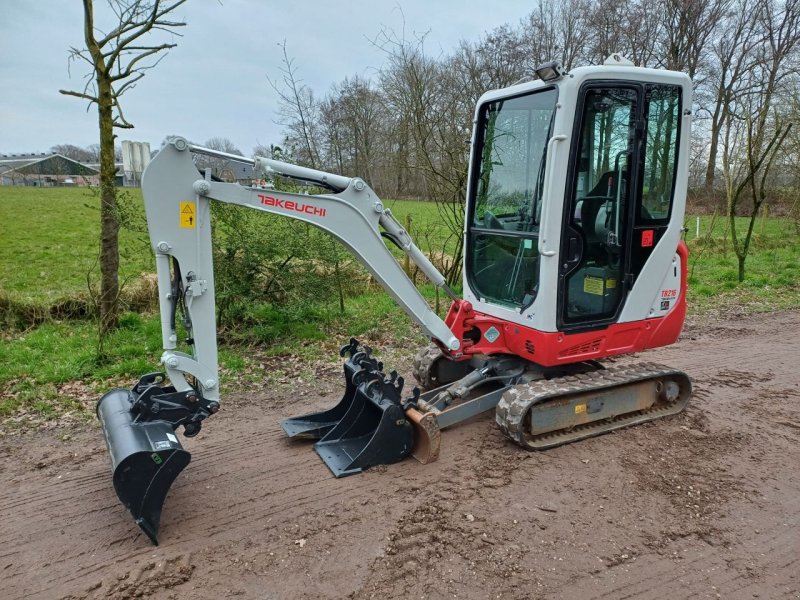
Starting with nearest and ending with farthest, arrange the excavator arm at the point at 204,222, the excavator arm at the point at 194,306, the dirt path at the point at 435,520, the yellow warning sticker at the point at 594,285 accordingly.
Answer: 1. the dirt path at the point at 435,520
2. the excavator arm at the point at 194,306
3. the excavator arm at the point at 204,222
4. the yellow warning sticker at the point at 594,285

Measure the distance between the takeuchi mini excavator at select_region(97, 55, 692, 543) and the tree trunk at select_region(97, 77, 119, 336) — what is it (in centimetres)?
325

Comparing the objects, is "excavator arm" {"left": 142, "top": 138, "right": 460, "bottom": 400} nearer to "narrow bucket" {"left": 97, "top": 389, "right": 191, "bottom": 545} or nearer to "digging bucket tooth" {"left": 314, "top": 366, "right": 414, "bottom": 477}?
"narrow bucket" {"left": 97, "top": 389, "right": 191, "bottom": 545}

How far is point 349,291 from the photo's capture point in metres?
9.34

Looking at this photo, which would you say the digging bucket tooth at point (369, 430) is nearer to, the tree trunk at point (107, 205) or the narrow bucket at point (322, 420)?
the narrow bucket at point (322, 420)

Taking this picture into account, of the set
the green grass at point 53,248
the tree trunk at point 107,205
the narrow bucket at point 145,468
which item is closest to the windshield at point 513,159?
the narrow bucket at point 145,468

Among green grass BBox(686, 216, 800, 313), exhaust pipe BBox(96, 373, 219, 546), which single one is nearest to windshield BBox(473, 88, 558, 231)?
exhaust pipe BBox(96, 373, 219, 546)

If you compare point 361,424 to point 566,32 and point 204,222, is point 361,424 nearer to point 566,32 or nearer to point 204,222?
point 204,222

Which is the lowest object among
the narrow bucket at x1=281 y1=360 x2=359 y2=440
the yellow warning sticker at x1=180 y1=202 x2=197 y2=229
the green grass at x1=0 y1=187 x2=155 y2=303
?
the narrow bucket at x1=281 y1=360 x2=359 y2=440

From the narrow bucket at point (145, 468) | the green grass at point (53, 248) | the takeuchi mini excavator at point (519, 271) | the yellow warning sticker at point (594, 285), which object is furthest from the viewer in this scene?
the green grass at point (53, 248)

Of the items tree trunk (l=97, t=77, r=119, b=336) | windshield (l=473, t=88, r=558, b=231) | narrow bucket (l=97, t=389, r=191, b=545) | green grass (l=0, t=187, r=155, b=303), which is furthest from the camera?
green grass (l=0, t=187, r=155, b=303)

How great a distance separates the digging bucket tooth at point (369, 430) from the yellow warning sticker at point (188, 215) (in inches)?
65.9

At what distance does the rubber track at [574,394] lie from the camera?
4.32m

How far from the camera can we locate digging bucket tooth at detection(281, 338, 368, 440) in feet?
15.0

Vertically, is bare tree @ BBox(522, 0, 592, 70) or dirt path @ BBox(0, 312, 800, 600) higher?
bare tree @ BBox(522, 0, 592, 70)
